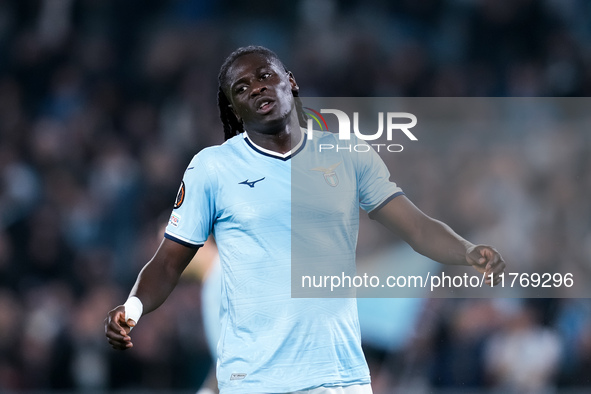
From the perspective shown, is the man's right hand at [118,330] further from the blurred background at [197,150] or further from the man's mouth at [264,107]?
the blurred background at [197,150]

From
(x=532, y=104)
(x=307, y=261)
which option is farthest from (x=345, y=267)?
(x=532, y=104)

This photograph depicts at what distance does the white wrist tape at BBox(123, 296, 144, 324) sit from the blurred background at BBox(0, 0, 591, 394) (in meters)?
1.59

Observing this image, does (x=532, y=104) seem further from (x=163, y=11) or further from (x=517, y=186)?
(x=163, y=11)

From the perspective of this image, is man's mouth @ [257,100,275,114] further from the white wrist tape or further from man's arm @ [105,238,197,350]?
the white wrist tape

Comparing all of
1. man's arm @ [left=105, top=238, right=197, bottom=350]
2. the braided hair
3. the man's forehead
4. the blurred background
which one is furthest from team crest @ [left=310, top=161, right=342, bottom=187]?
the blurred background

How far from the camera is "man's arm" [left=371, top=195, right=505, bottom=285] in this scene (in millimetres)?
3366

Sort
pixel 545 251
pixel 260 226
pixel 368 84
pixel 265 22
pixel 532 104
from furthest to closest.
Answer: pixel 265 22
pixel 368 84
pixel 532 104
pixel 545 251
pixel 260 226

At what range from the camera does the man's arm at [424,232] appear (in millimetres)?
3366

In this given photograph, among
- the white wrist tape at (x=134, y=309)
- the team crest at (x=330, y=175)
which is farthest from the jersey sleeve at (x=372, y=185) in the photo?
the white wrist tape at (x=134, y=309)

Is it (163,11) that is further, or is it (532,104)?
(163,11)

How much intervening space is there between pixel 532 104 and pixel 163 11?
4264 millimetres

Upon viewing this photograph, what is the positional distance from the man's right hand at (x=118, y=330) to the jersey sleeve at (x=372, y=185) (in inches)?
40.4

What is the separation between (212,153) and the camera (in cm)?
333

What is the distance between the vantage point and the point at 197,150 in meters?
7.72
